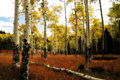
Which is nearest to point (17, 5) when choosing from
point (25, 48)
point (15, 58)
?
point (15, 58)

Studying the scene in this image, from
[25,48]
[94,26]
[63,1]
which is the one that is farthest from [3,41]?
[25,48]

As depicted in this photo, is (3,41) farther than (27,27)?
Yes

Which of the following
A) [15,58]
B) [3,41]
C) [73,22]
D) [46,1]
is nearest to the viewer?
[15,58]

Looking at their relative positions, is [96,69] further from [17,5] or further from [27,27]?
[17,5]

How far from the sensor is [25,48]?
4.25 metres

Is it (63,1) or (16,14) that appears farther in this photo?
(63,1)

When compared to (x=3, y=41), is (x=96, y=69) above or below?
below

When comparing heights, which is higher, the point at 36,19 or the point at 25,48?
the point at 36,19

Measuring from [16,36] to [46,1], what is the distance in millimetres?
9462

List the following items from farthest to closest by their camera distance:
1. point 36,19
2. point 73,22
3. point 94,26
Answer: point 94,26, point 73,22, point 36,19

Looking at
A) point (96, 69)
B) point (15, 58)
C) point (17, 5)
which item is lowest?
point (96, 69)

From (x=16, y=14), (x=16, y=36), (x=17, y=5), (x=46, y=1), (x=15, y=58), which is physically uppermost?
(x=46, y=1)

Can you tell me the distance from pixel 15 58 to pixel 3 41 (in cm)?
4257

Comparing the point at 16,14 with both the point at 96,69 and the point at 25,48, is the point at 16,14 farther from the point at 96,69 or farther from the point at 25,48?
the point at 96,69
